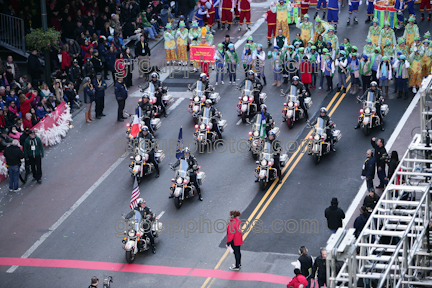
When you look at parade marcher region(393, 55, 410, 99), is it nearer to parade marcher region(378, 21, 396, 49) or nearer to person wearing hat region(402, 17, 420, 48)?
parade marcher region(378, 21, 396, 49)

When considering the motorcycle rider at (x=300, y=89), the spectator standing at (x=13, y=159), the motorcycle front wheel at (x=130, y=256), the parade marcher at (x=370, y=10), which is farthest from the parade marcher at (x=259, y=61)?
the motorcycle front wheel at (x=130, y=256)

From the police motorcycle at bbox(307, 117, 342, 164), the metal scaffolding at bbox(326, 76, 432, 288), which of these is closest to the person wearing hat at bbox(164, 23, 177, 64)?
the police motorcycle at bbox(307, 117, 342, 164)

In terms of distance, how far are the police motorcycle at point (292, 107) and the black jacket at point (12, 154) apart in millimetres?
9908

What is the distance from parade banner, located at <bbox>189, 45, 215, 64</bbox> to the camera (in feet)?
115

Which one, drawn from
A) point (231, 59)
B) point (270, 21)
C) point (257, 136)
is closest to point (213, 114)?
point (257, 136)

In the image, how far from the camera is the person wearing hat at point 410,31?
113 feet

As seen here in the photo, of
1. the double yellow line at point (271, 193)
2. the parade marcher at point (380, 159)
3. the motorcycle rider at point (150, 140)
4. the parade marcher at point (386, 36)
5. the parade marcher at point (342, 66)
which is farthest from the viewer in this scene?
the parade marcher at point (386, 36)

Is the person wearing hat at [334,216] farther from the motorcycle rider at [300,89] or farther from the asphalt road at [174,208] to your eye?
the motorcycle rider at [300,89]

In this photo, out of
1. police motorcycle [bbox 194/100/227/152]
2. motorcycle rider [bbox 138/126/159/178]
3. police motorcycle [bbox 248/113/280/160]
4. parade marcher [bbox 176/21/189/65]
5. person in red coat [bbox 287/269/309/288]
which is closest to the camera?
person in red coat [bbox 287/269/309/288]

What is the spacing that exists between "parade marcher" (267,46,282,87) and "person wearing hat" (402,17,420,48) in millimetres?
5672

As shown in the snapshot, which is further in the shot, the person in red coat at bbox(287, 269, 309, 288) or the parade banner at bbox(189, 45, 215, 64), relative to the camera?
the parade banner at bbox(189, 45, 215, 64)

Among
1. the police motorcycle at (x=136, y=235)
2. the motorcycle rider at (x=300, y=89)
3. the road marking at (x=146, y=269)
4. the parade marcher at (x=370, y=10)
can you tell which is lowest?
the road marking at (x=146, y=269)

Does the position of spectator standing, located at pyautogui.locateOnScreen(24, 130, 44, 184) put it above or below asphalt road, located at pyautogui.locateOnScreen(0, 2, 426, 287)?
above

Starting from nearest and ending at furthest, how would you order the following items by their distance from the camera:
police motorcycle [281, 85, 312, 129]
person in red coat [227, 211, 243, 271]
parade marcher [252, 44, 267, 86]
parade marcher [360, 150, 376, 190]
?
person in red coat [227, 211, 243, 271], parade marcher [360, 150, 376, 190], police motorcycle [281, 85, 312, 129], parade marcher [252, 44, 267, 86]
